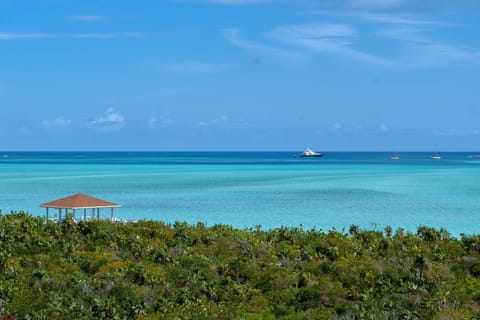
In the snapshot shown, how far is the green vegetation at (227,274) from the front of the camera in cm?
1725

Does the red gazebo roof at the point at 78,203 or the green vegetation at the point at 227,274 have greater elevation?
the red gazebo roof at the point at 78,203

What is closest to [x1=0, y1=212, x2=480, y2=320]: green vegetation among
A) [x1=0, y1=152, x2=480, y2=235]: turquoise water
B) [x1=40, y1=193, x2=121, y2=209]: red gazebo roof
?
[x1=40, y1=193, x2=121, y2=209]: red gazebo roof

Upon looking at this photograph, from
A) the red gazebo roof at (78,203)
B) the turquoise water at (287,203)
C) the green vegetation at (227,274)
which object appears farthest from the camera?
the turquoise water at (287,203)

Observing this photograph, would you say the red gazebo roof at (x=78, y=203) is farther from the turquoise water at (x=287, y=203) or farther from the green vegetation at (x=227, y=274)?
the turquoise water at (x=287, y=203)

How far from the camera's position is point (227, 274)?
2100 cm

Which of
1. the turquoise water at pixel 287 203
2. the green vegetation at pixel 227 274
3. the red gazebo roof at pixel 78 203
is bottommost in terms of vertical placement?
the turquoise water at pixel 287 203

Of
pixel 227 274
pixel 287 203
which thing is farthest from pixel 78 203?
pixel 287 203

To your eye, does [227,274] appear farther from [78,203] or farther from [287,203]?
[287,203]

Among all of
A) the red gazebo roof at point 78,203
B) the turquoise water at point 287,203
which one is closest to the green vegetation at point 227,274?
the red gazebo roof at point 78,203

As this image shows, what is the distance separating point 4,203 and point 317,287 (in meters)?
43.4

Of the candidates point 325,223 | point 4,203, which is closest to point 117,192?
point 4,203

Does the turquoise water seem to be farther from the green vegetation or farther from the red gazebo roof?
the red gazebo roof

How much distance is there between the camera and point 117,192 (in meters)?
68.6

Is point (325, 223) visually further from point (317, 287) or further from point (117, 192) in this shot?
point (117, 192)
